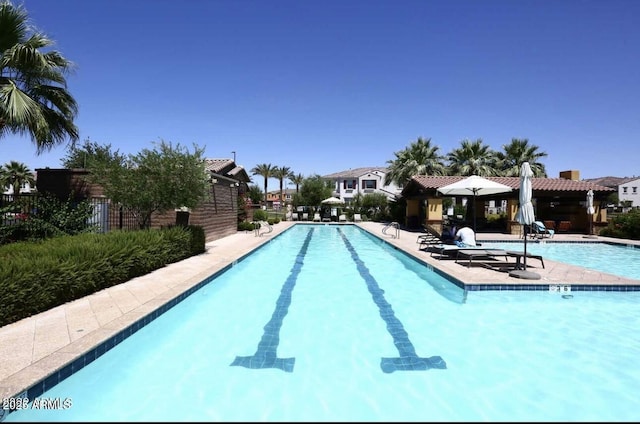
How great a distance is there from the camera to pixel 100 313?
5.37 meters

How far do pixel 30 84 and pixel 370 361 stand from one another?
39.8 ft

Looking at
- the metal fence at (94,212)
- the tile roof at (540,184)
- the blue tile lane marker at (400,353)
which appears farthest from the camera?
the tile roof at (540,184)

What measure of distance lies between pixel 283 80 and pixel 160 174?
12.4 m

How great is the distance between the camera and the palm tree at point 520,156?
31359 millimetres

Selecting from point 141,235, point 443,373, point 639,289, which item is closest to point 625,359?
point 443,373

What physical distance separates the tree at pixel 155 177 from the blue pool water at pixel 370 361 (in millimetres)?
4409

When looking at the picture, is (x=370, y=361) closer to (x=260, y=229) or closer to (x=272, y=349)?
(x=272, y=349)

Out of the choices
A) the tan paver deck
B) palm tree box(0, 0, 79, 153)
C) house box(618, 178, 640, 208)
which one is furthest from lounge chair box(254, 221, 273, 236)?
house box(618, 178, 640, 208)

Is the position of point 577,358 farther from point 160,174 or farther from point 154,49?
point 154,49

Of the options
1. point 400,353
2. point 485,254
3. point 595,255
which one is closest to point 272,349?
point 400,353

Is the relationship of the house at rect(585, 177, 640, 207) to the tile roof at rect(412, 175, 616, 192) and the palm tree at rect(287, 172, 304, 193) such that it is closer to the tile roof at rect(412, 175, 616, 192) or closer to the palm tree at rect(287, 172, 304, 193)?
the tile roof at rect(412, 175, 616, 192)

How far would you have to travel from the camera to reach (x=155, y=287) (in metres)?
7.10

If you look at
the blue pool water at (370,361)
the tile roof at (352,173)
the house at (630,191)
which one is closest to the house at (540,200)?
the blue pool water at (370,361)

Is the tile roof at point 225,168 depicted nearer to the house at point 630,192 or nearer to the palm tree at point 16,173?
the palm tree at point 16,173
